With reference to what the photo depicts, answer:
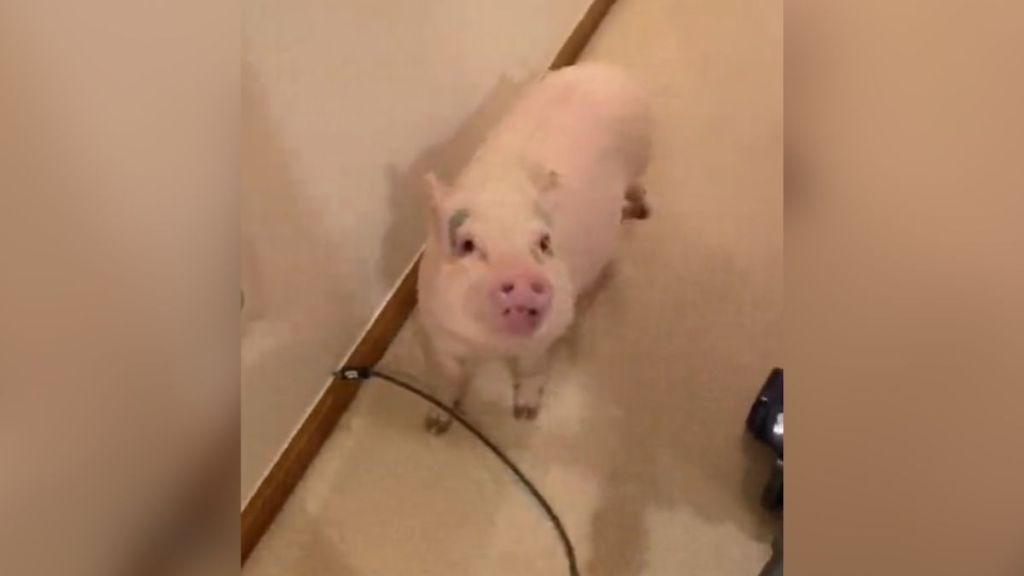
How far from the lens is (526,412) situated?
Answer: 1.41m

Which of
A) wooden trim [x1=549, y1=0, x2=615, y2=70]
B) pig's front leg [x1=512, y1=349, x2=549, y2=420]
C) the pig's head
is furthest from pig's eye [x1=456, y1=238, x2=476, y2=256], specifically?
wooden trim [x1=549, y1=0, x2=615, y2=70]

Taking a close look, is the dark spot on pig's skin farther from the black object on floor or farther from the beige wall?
the black object on floor

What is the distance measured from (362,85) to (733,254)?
2.15ft

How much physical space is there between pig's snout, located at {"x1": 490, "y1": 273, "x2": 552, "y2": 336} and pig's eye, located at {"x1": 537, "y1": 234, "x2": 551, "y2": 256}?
0.06 metres

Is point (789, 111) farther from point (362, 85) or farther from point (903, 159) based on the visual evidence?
point (362, 85)

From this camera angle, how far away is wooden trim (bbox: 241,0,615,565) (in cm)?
126

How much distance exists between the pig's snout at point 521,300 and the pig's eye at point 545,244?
57 mm

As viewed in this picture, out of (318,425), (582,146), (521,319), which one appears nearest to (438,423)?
(318,425)

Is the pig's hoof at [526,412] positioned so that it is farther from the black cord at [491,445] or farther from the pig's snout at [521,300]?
the pig's snout at [521,300]

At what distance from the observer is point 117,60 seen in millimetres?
297

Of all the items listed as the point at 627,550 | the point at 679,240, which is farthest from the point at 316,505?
the point at 679,240

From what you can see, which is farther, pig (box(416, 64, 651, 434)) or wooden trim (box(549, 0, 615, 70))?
wooden trim (box(549, 0, 615, 70))

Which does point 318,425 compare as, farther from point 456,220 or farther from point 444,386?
point 456,220

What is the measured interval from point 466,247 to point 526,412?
0.32m
